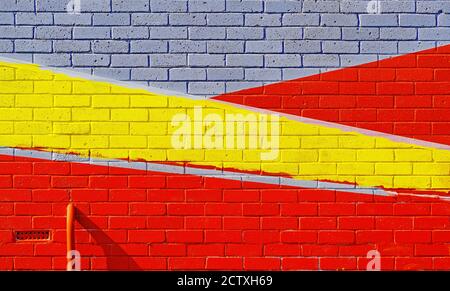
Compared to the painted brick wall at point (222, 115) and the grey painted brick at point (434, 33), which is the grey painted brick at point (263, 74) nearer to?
the painted brick wall at point (222, 115)

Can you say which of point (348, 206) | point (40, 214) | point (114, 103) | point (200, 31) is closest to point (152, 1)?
point (200, 31)

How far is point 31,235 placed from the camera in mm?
3414

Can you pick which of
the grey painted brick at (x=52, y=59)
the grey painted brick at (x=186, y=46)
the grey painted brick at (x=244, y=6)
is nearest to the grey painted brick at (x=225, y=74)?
the grey painted brick at (x=186, y=46)

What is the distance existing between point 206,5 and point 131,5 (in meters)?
0.51

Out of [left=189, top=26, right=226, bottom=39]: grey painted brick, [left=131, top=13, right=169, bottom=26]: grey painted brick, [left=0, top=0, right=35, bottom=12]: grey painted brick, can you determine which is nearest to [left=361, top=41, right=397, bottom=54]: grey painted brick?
[left=189, top=26, right=226, bottom=39]: grey painted brick

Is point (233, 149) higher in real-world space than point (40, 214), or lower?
higher

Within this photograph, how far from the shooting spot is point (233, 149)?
3418mm

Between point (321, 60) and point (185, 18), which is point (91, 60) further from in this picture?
point (321, 60)

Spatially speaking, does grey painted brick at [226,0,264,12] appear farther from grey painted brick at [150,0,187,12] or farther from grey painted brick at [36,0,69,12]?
grey painted brick at [36,0,69,12]

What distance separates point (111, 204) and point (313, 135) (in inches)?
57.7

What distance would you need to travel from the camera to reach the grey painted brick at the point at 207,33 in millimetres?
3387

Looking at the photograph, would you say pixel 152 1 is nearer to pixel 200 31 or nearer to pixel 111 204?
pixel 200 31

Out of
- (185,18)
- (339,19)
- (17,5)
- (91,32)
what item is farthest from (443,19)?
(17,5)

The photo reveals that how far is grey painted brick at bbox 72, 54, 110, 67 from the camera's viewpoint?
11.1ft
